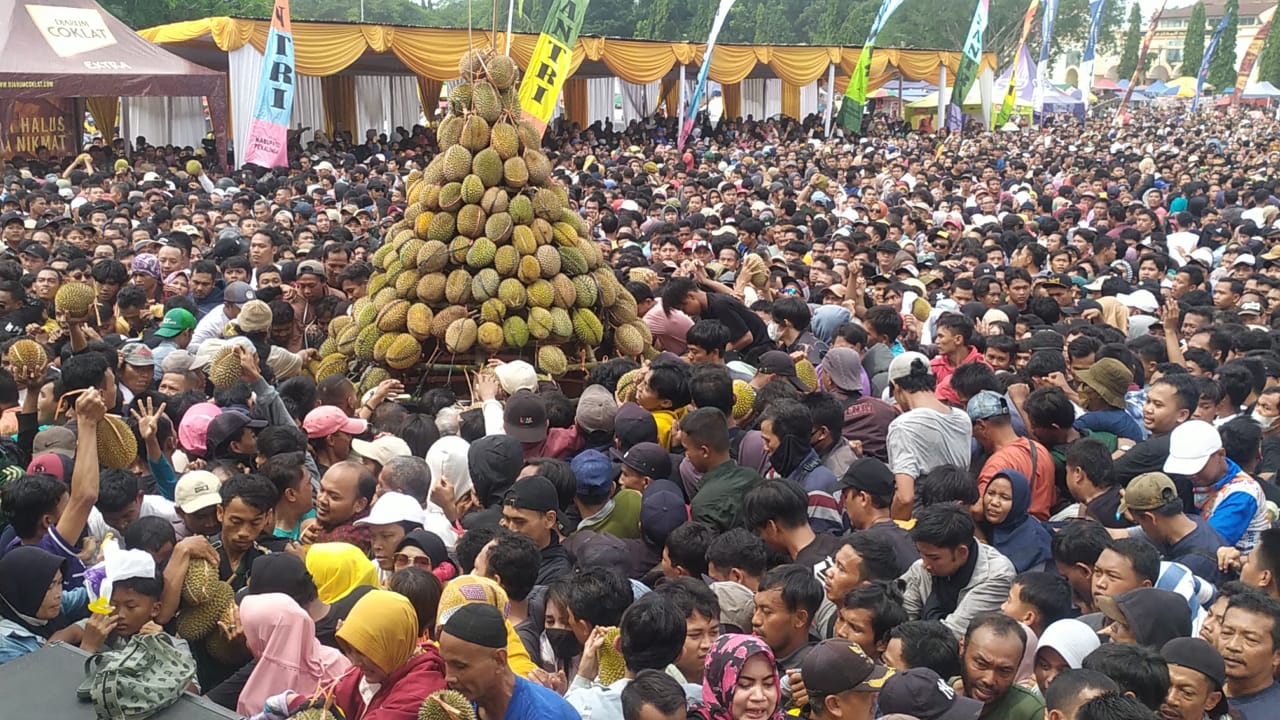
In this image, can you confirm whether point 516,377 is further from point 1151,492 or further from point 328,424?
point 1151,492

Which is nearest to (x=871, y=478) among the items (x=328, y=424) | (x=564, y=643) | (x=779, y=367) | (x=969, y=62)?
(x=564, y=643)

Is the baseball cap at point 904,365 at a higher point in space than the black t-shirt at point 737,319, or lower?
higher

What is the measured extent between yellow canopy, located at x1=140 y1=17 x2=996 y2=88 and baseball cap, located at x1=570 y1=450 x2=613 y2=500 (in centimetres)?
937

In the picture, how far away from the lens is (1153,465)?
16.9 ft

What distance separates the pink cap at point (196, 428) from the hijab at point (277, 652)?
7.60 ft

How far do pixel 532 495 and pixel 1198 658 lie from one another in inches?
88.5

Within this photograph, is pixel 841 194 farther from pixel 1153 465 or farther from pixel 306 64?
pixel 1153 465

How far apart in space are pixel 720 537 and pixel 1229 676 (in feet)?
5.42

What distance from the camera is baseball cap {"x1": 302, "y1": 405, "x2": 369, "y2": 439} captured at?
18.1 feet

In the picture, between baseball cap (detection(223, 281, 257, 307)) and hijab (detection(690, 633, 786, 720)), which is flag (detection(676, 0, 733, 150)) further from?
hijab (detection(690, 633, 786, 720))

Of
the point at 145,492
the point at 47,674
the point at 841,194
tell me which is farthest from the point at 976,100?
the point at 47,674

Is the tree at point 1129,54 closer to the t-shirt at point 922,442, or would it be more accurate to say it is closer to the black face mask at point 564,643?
the t-shirt at point 922,442

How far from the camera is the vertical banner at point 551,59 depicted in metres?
10.7

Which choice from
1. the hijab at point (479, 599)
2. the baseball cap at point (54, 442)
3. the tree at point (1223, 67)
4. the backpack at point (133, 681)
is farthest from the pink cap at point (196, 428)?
the tree at point (1223, 67)
